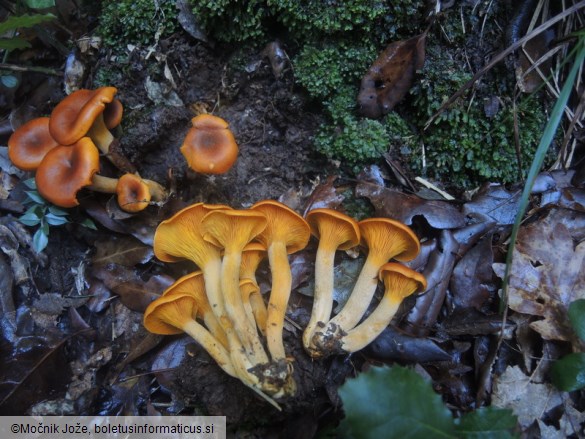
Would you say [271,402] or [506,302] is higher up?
[506,302]

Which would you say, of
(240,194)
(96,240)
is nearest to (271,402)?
(240,194)

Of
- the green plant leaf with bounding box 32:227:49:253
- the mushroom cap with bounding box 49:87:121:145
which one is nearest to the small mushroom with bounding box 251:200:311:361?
the mushroom cap with bounding box 49:87:121:145

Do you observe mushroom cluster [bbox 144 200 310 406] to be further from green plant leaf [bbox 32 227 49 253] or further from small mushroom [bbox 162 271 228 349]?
green plant leaf [bbox 32 227 49 253]

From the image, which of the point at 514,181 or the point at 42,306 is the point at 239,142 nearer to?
the point at 42,306

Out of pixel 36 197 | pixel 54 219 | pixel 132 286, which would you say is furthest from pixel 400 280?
pixel 36 197

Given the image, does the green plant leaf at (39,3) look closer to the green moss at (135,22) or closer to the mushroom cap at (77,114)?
the green moss at (135,22)

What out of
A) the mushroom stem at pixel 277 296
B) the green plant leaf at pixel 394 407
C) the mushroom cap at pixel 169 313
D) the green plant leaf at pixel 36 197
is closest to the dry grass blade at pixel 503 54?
the mushroom stem at pixel 277 296
